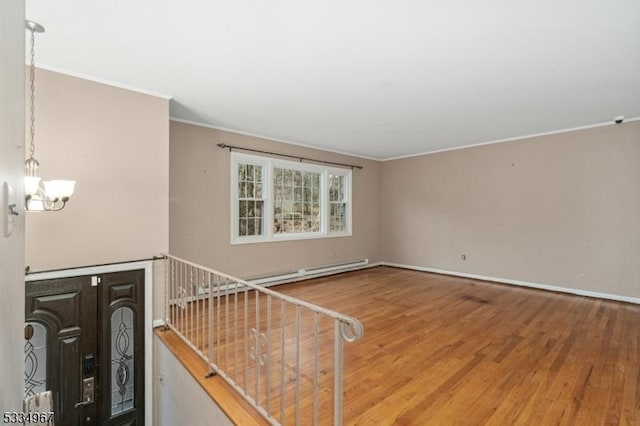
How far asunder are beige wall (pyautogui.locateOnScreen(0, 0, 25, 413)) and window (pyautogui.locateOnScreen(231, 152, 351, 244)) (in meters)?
3.98

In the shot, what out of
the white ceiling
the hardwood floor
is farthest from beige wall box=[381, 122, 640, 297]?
the white ceiling

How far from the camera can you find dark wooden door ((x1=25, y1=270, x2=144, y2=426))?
2.58 m

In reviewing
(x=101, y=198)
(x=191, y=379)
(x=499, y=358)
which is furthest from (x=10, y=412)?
(x=499, y=358)

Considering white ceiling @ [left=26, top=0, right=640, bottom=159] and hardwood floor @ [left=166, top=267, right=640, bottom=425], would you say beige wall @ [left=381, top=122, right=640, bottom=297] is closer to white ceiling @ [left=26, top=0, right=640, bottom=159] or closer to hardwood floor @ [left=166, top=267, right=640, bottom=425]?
hardwood floor @ [left=166, top=267, right=640, bottom=425]

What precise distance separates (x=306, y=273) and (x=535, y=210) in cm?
390

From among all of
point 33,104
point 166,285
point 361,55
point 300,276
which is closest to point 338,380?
point 361,55

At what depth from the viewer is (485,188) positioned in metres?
5.36

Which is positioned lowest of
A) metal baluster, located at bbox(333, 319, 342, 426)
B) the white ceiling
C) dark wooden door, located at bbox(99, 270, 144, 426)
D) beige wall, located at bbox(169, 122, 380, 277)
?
dark wooden door, located at bbox(99, 270, 144, 426)

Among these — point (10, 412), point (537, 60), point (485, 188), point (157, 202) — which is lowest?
point (10, 412)

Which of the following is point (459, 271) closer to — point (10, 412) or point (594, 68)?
point (594, 68)

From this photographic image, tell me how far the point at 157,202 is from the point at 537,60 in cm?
374

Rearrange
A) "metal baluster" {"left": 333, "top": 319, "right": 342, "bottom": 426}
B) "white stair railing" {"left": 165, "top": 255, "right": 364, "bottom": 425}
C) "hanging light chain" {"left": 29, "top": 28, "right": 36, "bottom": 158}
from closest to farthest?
"metal baluster" {"left": 333, "top": 319, "right": 342, "bottom": 426} < "white stair railing" {"left": 165, "top": 255, "right": 364, "bottom": 425} < "hanging light chain" {"left": 29, "top": 28, "right": 36, "bottom": 158}

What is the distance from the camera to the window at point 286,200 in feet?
15.6

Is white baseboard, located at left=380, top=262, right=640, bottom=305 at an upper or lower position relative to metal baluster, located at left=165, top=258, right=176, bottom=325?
lower
